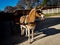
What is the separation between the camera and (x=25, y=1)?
282 ft

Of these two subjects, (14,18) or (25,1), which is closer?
(14,18)

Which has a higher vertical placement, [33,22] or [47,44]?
[33,22]

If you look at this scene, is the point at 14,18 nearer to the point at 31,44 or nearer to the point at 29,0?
the point at 31,44

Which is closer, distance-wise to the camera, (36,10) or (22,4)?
(36,10)

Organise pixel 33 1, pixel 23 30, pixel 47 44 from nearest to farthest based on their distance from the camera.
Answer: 1. pixel 47 44
2. pixel 23 30
3. pixel 33 1

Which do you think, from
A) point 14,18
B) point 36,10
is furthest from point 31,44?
point 14,18

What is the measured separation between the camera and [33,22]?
11.2 m

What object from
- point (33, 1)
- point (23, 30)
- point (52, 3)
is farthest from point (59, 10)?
point (23, 30)

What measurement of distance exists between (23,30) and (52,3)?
61108 millimetres

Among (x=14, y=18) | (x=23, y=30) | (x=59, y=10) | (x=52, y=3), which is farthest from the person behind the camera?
(x=52, y=3)

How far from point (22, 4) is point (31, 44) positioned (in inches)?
3112

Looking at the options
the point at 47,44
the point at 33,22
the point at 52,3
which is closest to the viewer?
the point at 47,44

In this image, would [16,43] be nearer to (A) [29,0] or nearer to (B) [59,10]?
(B) [59,10]

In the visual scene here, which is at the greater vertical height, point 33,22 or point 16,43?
point 33,22
